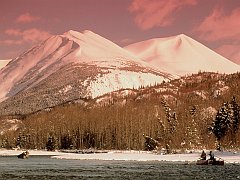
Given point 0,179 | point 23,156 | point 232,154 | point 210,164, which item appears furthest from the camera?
point 23,156

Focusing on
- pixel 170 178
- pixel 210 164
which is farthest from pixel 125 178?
pixel 210 164

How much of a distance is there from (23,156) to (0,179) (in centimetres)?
10919

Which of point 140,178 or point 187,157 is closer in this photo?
point 140,178

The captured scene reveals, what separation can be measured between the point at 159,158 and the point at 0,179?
86.0m

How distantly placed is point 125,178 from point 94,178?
5.92 metres

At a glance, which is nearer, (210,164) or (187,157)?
(210,164)

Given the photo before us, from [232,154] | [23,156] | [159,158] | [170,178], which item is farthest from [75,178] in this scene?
[23,156]

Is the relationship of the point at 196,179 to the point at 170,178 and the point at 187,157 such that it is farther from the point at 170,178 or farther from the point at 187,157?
the point at 187,157

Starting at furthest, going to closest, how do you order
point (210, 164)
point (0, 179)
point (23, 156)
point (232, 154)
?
point (23, 156), point (232, 154), point (210, 164), point (0, 179)

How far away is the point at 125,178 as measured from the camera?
86562 mm

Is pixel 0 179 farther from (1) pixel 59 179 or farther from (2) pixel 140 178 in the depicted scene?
(2) pixel 140 178

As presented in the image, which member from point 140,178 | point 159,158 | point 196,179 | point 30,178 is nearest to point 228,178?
point 196,179

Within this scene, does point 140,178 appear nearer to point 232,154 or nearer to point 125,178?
point 125,178

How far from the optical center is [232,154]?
16112 centimetres
